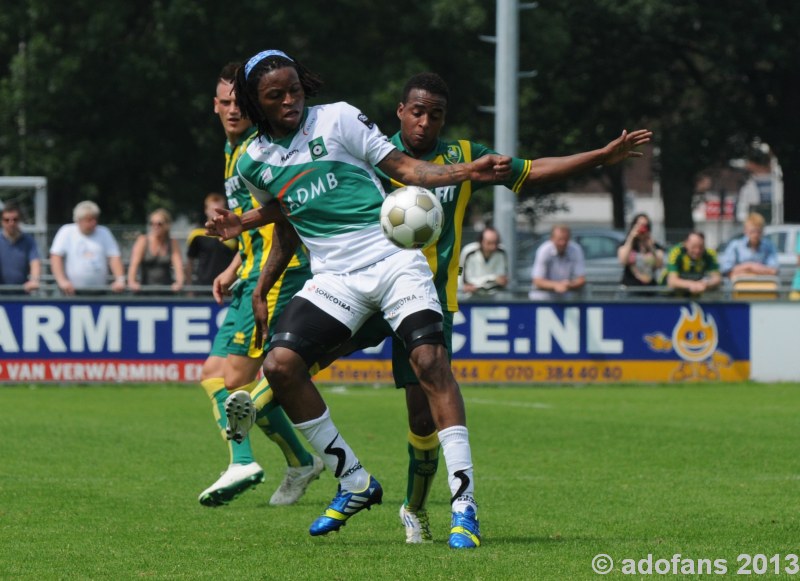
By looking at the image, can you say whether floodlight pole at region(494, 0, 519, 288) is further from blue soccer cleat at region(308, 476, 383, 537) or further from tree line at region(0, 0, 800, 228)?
blue soccer cleat at region(308, 476, 383, 537)

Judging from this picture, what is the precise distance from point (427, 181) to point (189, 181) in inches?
1187

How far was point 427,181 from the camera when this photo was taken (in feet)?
21.8

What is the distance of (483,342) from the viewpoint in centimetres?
1788

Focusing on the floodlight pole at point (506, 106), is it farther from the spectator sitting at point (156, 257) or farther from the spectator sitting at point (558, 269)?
the spectator sitting at point (156, 257)

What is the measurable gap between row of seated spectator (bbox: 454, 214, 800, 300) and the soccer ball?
37.9ft

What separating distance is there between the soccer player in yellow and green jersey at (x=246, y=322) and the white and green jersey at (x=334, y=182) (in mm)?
1794

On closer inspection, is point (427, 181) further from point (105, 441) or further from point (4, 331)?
point (4, 331)

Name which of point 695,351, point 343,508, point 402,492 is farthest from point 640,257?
point 343,508

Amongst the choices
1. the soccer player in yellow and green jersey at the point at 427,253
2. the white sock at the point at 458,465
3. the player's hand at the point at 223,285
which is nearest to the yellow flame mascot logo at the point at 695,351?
the player's hand at the point at 223,285

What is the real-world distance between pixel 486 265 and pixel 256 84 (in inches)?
470

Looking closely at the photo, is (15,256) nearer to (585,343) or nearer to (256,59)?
(585,343)

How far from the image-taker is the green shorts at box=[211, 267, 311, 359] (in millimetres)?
8805

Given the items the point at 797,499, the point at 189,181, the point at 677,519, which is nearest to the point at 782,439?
the point at 797,499

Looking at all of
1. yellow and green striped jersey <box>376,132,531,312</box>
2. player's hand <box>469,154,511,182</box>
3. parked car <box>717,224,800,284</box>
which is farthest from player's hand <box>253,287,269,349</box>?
parked car <box>717,224,800,284</box>
